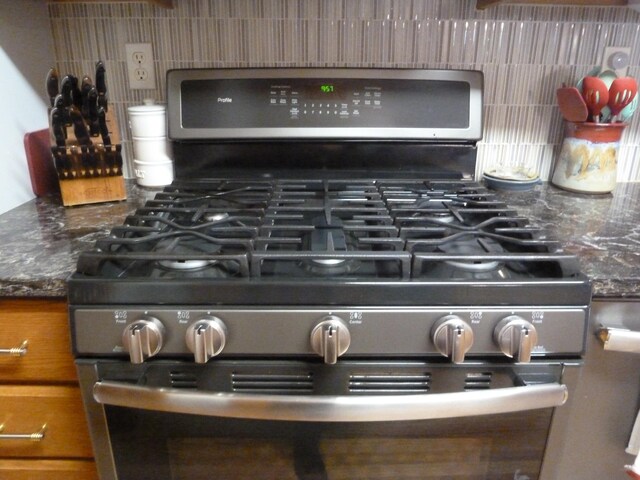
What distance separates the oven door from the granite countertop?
15 cm

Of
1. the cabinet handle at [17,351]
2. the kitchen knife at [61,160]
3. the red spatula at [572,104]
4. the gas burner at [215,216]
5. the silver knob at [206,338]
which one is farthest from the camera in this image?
the red spatula at [572,104]

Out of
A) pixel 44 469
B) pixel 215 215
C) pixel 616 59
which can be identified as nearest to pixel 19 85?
pixel 215 215

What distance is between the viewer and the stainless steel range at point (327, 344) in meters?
0.68

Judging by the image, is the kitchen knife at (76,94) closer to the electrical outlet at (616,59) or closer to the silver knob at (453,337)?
the silver knob at (453,337)

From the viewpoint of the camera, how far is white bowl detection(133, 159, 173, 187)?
4.04 feet

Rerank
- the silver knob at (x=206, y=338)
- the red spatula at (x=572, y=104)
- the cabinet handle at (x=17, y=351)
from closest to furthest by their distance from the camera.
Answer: the silver knob at (x=206, y=338)
the cabinet handle at (x=17, y=351)
the red spatula at (x=572, y=104)

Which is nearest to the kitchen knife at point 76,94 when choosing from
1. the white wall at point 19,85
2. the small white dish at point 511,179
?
the white wall at point 19,85

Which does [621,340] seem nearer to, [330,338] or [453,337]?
[453,337]

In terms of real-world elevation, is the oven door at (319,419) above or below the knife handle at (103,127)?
below

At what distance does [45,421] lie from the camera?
31.9 inches

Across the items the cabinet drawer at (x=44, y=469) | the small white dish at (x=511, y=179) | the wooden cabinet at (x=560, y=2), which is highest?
the wooden cabinet at (x=560, y=2)

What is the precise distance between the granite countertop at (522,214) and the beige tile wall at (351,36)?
0.32 metres

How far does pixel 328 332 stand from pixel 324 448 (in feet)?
0.74

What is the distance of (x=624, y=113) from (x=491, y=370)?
2.69 ft
